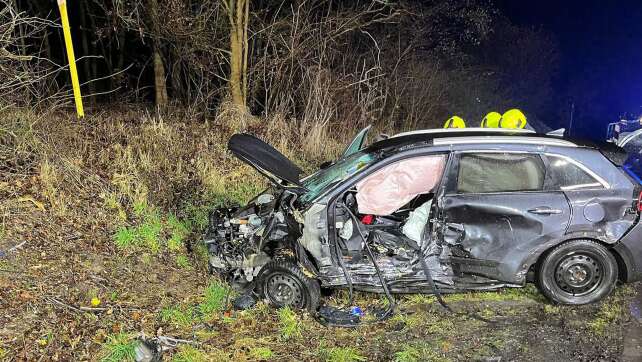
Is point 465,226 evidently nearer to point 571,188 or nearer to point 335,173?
point 571,188

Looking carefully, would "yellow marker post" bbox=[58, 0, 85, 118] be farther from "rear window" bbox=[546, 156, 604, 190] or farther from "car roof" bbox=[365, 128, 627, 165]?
"rear window" bbox=[546, 156, 604, 190]

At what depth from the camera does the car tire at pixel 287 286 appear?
4.68 metres

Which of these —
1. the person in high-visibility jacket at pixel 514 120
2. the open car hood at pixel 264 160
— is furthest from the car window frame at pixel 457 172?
the person in high-visibility jacket at pixel 514 120

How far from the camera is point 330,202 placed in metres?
4.65

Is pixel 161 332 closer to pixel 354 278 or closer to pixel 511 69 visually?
pixel 354 278

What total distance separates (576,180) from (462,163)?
3.29 ft

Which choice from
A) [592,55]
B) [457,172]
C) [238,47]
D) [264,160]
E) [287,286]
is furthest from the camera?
[592,55]

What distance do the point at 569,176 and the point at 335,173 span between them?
213cm

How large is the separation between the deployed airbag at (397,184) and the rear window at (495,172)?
0.74ft

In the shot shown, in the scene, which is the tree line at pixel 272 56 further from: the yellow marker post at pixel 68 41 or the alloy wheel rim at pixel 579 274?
the alloy wheel rim at pixel 579 274

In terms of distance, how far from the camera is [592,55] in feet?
133

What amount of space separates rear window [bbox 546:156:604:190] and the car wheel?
512 millimetres

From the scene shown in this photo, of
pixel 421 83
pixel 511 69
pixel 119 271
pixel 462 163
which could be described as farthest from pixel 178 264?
pixel 511 69

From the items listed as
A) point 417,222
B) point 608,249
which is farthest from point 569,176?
point 417,222
